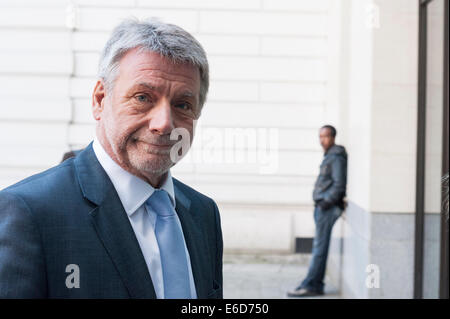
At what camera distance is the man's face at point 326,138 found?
626 centimetres

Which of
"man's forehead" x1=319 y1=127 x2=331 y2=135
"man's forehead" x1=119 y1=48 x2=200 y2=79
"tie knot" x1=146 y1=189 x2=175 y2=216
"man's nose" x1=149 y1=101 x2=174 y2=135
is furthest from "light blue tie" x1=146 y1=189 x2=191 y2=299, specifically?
"man's forehead" x1=319 y1=127 x2=331 y2=135

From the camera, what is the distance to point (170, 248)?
4.64ft

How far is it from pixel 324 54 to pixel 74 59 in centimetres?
362

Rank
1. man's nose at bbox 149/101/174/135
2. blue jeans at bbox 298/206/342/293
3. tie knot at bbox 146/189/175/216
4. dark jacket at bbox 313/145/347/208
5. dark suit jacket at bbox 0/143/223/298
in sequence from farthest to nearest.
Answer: blue jeans at bbox 298/206/342/293, dark jacket at bbox 313/145/347/208, tie knot at bbox 146/189/175/216, man's nose at bbox 149/101/174/135, dark suit jacket at bbox 0/143/223/298

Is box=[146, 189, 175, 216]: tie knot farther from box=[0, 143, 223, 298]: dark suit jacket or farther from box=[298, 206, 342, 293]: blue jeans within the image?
box=[298, 206, 342, 293]: blue jeans

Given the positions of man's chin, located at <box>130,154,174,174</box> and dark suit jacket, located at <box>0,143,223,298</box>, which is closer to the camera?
dark suit jacket, located at <box>0,143,223,298</box>

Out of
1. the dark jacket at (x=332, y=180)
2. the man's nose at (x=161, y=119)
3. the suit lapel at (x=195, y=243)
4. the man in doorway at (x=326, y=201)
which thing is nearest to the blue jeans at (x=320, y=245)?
the man in doorway at (x=326, y=201)

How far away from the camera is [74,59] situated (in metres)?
8.17

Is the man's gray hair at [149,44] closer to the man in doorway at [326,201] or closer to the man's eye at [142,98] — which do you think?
the man's eye at [142,98]

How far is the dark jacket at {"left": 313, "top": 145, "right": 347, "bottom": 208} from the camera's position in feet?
20.2

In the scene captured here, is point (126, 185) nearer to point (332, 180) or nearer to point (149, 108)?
point (149, 108)

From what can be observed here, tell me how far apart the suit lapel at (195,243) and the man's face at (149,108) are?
0.18 metres
